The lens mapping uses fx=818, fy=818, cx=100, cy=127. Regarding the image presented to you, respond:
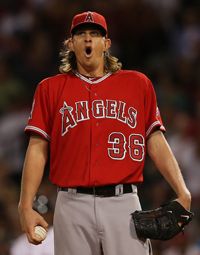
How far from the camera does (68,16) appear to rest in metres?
9.55

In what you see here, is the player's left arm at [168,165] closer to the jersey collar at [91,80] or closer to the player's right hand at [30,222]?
the jersey collar at [91,80]

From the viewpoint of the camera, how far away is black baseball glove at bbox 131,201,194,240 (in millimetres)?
3840

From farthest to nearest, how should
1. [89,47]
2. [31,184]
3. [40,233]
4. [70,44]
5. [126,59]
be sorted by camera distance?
[126,59]
[70,44]
[89,47]
[31,184]
[40,233]

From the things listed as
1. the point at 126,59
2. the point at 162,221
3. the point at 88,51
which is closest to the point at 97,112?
the point at 88,51

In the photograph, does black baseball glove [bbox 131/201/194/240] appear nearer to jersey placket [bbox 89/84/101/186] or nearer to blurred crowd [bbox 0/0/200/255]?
jersey placket [bbox 89/84/101/186]

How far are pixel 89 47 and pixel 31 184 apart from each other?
0.73 metres

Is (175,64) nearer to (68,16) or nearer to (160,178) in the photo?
(68,16)

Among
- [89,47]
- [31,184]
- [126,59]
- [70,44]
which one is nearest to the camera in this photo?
[31,184]

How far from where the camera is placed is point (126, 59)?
9141 mm

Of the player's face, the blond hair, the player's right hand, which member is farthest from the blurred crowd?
the player's right hand

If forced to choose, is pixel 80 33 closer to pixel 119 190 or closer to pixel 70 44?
pixel 70 44

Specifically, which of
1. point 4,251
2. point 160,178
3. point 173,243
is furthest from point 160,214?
point 160,178

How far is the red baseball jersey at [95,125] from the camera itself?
3.90 m

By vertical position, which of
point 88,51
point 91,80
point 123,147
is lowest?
point 123,147
